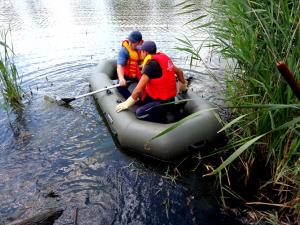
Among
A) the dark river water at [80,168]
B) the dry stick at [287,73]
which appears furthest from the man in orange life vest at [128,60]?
the dry stick at [287,73]

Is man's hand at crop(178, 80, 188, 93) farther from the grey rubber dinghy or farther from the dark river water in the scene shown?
the dark river water

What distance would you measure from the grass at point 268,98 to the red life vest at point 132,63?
196 centimetres

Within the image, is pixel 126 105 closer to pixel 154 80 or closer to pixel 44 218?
pixel 154 80

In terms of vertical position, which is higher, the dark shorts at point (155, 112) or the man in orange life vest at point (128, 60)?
the man in orange life vest at point (128, 60)

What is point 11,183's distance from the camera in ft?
12.5

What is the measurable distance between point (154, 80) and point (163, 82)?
0.42 ft

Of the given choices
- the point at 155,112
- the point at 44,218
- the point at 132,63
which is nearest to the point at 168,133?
the point at 155,112

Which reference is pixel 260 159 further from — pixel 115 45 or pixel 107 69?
pixel 115 45

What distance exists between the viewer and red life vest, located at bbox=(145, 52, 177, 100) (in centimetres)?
420

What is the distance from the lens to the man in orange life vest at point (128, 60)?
210 inches

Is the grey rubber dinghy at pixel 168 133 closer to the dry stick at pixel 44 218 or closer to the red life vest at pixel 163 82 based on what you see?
the red life vest at pixel 163 82

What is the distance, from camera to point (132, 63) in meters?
5.53

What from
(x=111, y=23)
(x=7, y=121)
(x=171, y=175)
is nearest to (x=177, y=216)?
(x=171, y=175)

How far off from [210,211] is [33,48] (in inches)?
312
